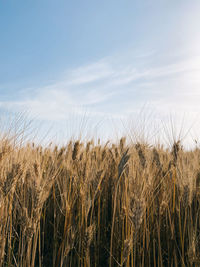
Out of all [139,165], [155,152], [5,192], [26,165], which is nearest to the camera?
[5,192]

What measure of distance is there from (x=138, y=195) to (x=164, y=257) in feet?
4.10

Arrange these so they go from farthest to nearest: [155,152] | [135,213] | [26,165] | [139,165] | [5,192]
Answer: [155,152], [139,165], [26,165], [5,192], [135,213]

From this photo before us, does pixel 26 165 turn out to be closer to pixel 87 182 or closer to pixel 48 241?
pixel 87 182

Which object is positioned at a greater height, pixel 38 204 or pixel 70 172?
pixel 70 172

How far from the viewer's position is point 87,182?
1.93 metres

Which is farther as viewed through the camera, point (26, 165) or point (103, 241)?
point (103, 241)

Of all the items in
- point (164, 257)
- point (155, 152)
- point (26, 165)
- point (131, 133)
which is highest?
point (131, 133)

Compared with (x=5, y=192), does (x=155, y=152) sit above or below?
above

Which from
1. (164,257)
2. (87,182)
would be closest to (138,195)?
(87,182)

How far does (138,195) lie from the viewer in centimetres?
143

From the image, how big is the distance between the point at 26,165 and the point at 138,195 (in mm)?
968

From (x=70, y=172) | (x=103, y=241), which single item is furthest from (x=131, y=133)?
(x=103, y=241)

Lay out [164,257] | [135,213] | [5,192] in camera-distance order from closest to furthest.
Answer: [135,213] → [5,192] → [164,257]

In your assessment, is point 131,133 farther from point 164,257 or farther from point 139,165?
point 164,257
